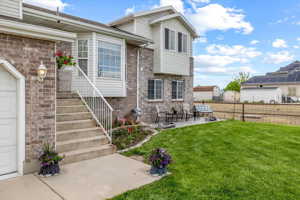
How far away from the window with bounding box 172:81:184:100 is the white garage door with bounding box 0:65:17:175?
8658 mm

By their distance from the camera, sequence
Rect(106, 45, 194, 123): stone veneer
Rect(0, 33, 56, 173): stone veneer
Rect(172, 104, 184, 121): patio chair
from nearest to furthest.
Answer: Rect(0, 33, 56, 173): stone veneer → Rect(106, 45, 194, 123): stone veneer → Rect(172, 104, 184, 121): patio chair

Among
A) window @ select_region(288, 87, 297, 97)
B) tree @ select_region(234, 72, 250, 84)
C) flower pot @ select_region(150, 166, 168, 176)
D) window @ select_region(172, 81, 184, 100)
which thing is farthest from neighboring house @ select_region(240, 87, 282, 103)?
flower pot @ select_region(150, 166, 168, 176)

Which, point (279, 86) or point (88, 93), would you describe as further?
point (279, 86)

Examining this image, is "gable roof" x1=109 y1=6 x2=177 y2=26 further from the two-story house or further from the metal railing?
the metal railing

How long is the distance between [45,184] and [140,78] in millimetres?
6851

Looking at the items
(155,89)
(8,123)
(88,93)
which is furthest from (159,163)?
(155,89)

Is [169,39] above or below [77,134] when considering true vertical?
above

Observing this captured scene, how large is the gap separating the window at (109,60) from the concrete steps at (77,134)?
1.98 meters

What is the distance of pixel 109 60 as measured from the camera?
26.1 ft

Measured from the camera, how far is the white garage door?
12.5ft

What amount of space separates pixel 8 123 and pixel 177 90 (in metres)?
9.11

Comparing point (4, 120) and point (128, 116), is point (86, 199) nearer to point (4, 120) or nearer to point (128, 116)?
point (4, 120)

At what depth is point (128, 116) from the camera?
9062mm

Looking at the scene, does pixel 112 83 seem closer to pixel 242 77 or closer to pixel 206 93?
pixel 206 93
